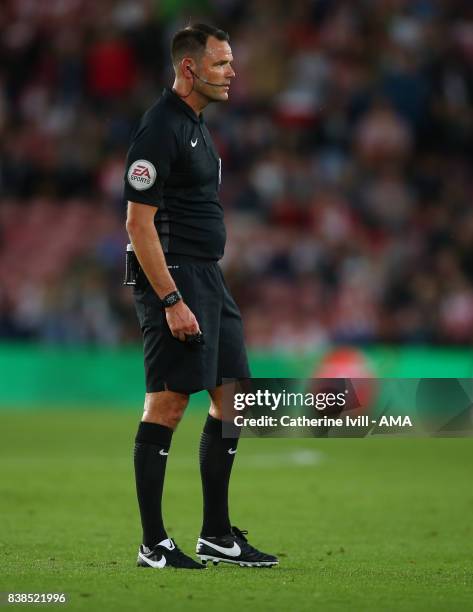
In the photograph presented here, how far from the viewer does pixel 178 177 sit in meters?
6.68

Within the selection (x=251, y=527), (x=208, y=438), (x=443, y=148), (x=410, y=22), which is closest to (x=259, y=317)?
(x=443, y=148)

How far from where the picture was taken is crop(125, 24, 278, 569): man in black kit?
648 cm

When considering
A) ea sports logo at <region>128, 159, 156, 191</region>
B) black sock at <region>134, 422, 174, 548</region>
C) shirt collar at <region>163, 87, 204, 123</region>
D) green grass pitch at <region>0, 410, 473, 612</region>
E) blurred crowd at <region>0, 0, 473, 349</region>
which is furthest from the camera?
blurred crowd at <region>0, 0, 473, 349</region>

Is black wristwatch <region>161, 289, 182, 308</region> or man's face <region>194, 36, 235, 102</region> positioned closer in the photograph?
black wristwatch <region>161, 289, 182, 308</region>

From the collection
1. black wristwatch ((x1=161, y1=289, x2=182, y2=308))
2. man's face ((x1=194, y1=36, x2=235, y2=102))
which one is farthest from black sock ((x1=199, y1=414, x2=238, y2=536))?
man's face ((x1=194, y1=36, x2=235, y2=102))

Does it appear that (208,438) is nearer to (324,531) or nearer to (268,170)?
(324,531)

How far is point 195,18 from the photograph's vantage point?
21.8 m

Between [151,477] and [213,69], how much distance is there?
1.79 metres

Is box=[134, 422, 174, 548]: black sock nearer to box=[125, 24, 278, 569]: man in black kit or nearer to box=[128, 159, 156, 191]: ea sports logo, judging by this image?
box=[125, 24, 278, 569]: man in black kit

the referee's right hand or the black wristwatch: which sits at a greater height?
the black wristwatch

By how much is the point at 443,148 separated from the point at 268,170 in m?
2.37

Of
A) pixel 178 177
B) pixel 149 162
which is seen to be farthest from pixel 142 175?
pixel 178 177

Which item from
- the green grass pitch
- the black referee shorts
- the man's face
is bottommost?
the green grass pitch

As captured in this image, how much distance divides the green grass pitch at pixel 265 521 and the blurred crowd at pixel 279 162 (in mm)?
3328
